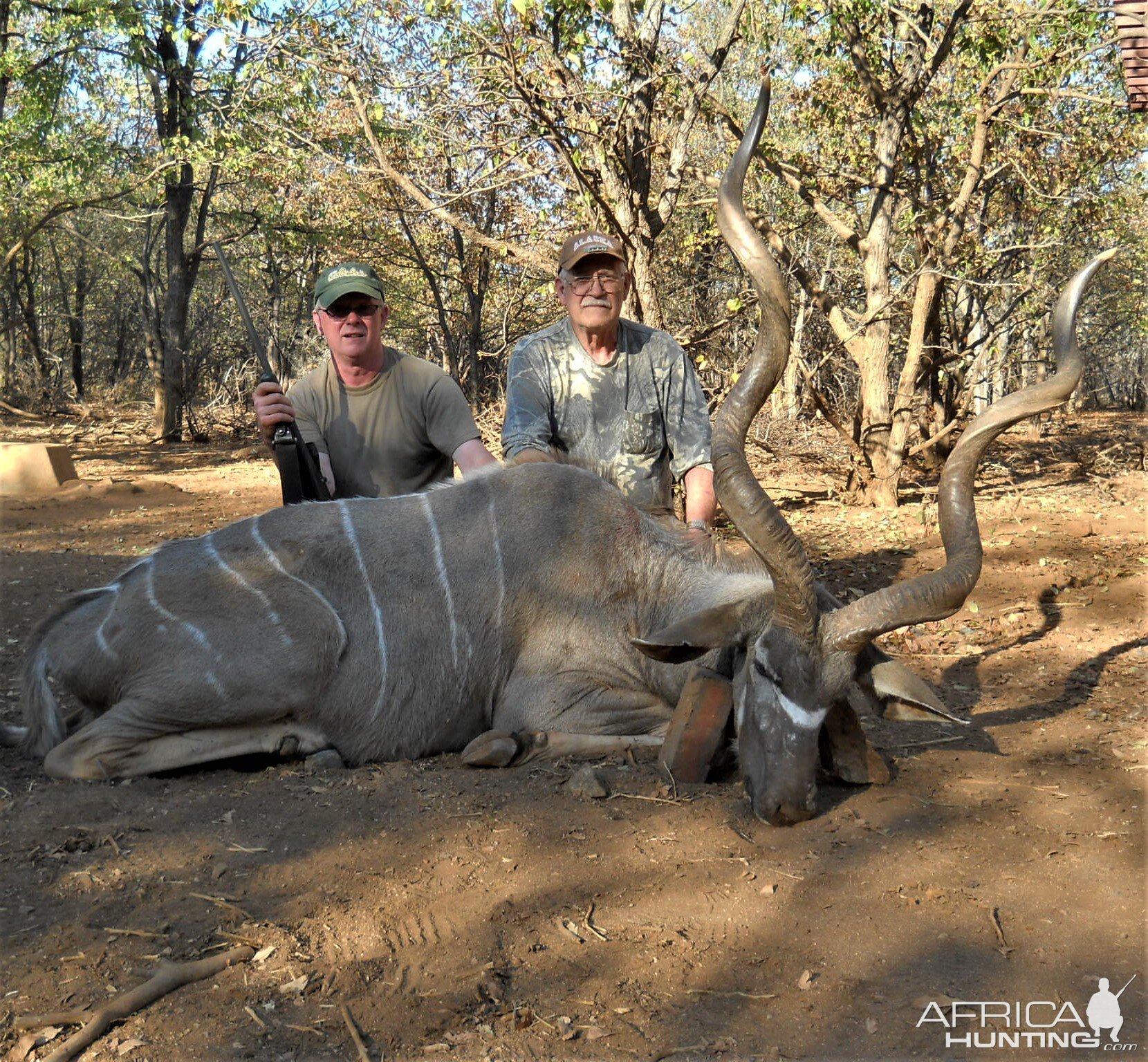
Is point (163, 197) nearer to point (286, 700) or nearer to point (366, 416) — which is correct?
point (366, 416)

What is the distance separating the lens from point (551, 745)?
360cm

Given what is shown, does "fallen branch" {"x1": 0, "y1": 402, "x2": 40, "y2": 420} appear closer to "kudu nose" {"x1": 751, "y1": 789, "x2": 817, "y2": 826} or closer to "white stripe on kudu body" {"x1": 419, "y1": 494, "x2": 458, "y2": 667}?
"white stripe on kudu body" {"x1": 419, "y1": 494, "x2": 458, "y2": 667}

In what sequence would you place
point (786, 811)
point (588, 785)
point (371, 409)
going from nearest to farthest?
point (786, 811) → point (588, 785) → point (371, 409)

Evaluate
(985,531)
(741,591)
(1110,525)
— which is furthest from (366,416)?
(1110,525)

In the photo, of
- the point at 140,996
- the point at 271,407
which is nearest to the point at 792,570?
the point at 140,996

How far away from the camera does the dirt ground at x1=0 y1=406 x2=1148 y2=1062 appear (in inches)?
84.0

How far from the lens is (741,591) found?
3584 millimetres

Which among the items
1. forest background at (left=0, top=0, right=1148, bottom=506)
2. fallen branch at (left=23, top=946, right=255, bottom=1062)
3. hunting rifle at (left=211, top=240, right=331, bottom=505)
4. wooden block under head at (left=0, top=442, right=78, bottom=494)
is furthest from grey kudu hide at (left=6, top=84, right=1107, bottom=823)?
wooden block under head at (left=0, top=442, right=78, bottom=494)

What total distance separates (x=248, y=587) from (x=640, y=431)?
1767mm

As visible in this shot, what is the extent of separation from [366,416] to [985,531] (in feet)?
14.0

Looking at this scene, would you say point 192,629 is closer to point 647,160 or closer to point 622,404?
point 622,404

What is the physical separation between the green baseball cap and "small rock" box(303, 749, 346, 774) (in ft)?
6.53

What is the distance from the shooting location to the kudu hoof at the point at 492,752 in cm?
351

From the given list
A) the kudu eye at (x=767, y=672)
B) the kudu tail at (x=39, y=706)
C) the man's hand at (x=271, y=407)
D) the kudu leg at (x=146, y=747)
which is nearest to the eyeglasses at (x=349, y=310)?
the man's hand at (x=271, y=407)
